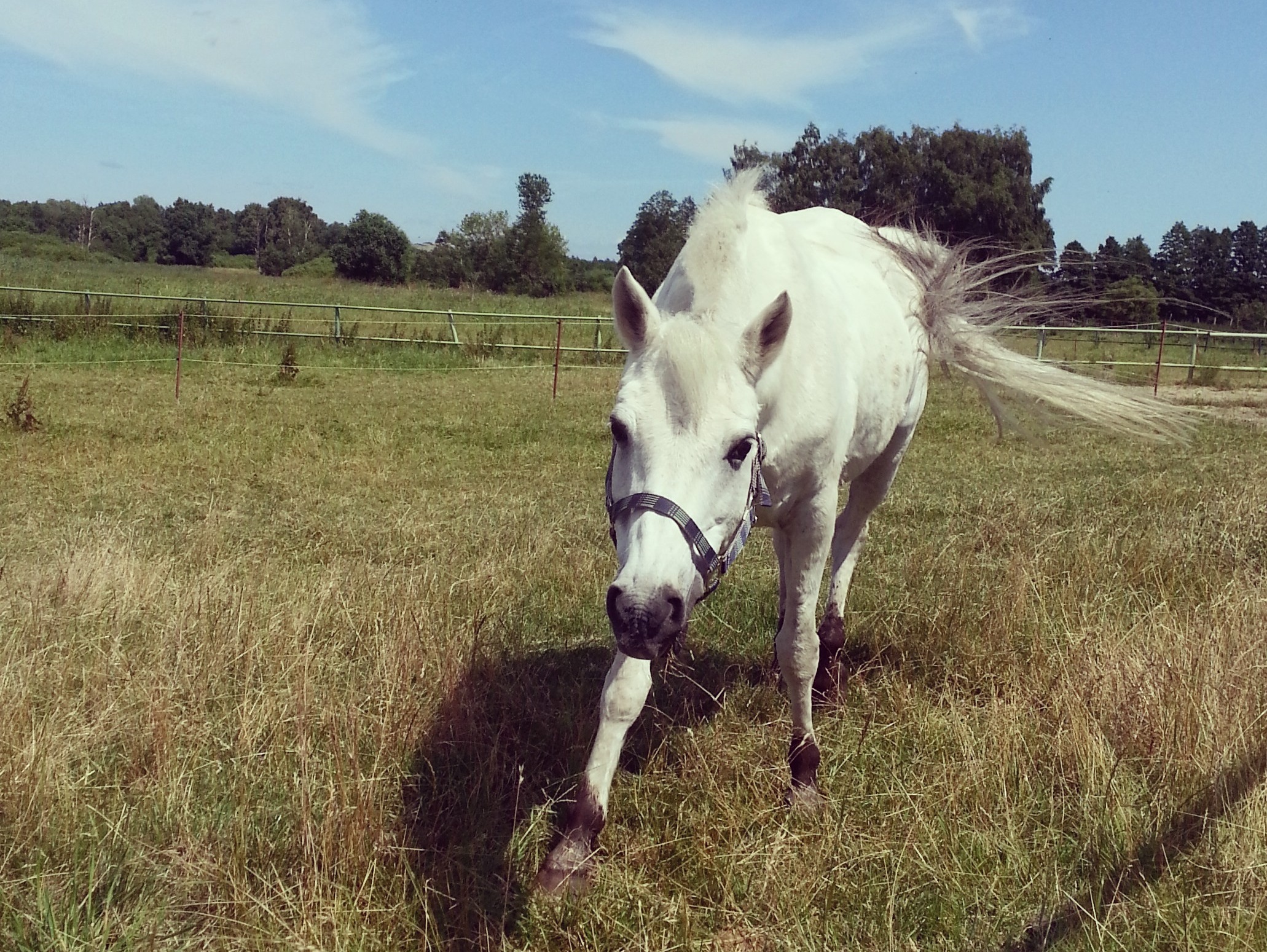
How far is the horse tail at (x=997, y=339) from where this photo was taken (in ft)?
14.7

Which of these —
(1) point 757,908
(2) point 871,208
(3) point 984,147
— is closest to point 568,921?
(1) point 757,908

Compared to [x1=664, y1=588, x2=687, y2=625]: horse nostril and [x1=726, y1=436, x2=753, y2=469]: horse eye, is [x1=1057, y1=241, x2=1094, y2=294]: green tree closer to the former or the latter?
[x1=726, y1=436, x2=753, y2=469]: horse eye

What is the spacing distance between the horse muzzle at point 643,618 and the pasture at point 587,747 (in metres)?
0.79

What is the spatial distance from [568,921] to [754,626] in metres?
2.22

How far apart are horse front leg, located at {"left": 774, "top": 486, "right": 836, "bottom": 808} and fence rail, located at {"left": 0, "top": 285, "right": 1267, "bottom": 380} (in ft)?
45.0

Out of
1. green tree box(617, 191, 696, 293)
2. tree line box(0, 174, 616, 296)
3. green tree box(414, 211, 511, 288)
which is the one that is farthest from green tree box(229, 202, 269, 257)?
green tree box(617, 191, 696, 293)

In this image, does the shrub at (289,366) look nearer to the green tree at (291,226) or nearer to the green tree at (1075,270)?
the green tree at (1075,270)

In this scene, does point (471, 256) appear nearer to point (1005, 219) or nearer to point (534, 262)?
point (534, 262)

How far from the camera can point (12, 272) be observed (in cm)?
2605

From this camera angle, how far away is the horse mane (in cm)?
277

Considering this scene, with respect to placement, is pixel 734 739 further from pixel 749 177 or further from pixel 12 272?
pixel 12 272

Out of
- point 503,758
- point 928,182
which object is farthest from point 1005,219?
point 503,758

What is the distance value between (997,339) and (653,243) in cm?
1819

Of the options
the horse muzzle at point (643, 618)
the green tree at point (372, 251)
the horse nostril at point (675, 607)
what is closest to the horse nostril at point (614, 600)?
the horse muzzle at point (643, 618)
